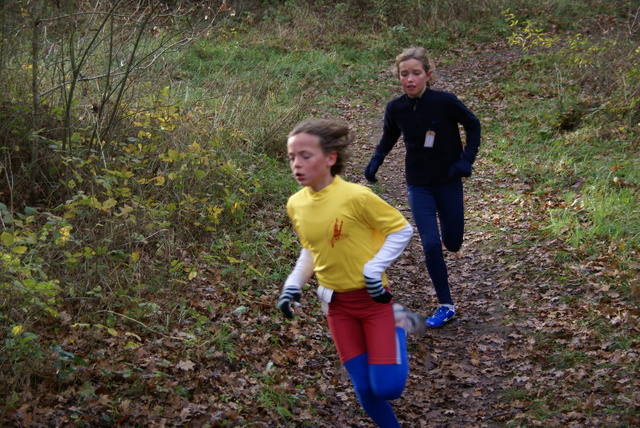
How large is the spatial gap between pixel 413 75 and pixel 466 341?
2563mm

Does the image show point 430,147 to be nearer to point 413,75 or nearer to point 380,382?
point 413,75

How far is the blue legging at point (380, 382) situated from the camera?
11.6 ft

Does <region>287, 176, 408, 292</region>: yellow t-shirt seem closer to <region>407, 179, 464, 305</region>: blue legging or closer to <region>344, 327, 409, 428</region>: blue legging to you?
<region>344, 327, 409, 428</region>: blue legging

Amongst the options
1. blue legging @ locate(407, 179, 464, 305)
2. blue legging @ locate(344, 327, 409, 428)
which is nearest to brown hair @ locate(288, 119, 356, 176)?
blue legging @ locate(344, 327, 409, 428)

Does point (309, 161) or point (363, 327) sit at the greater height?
point (309, 161)

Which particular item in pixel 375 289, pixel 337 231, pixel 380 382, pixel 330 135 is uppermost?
pixel 330 135

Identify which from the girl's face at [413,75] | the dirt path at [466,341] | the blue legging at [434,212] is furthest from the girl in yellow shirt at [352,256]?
the blue legging at [434,212]

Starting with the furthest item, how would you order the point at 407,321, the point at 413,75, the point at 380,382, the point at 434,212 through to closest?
the point at 434,212, the point at 413,75, the point at 407,321, the point at 380,382

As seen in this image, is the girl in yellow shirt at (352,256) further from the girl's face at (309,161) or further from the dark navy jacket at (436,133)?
the dark navy jacket at (436,133)

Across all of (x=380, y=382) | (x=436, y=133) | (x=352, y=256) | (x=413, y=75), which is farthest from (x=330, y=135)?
(x=436, y=133)

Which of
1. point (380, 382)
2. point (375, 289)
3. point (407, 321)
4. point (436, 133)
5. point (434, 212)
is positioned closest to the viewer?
point (375, 289)

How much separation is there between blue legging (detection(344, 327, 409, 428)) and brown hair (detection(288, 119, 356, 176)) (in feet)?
3.67

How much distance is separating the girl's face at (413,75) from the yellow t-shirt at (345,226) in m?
2.11

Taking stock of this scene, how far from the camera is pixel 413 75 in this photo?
5.38m
